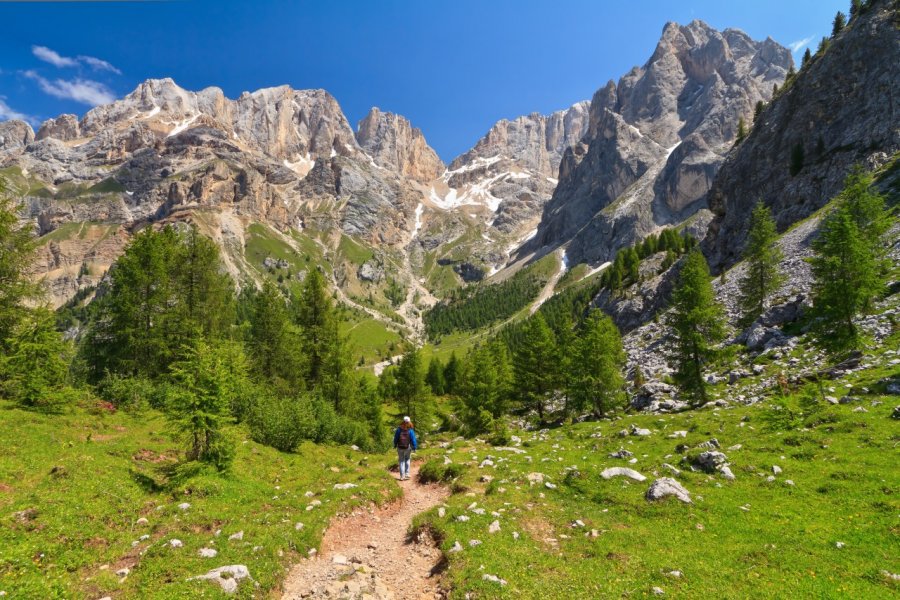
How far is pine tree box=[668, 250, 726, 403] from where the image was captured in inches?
1243

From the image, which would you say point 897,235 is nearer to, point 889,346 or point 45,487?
point 889,346

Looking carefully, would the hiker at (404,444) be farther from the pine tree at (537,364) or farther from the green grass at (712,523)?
the pine tree at (537,364)

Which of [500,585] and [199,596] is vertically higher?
[199,596]

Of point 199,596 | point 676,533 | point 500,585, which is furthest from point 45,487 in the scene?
point 676,533

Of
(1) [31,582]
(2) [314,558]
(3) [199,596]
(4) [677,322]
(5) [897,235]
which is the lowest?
(2) [314,558]

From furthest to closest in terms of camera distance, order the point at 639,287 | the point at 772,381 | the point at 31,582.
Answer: the point at 639,287 < the point at 772,381 < the point at 31,582

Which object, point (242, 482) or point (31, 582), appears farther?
point (242, 482)

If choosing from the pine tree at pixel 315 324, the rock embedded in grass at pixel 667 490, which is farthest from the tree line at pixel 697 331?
the rock embedded in grass at pixel 667 490

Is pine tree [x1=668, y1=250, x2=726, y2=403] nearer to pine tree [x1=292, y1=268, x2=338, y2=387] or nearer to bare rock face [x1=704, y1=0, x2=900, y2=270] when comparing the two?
pine tree [x1=292, y1=268, x2=338, y2=387]

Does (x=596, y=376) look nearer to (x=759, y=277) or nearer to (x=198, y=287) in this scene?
(x=759, y=277)

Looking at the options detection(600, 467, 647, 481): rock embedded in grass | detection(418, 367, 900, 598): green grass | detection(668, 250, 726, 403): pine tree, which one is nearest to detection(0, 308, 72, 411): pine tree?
detection(418, 367, 900, 598): green grass

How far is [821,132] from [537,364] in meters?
92.0

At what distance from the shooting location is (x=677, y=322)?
33000 mm

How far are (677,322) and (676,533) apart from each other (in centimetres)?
2398
